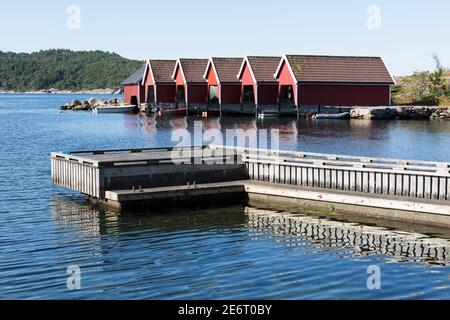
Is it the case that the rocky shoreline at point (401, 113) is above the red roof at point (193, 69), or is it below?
below

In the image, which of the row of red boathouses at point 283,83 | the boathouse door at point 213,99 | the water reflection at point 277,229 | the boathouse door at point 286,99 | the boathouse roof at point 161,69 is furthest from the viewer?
the boathouse roof at point 161,69

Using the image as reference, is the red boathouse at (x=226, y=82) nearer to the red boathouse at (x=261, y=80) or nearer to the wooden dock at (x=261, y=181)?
the red boathouse at (x=261, y=80)

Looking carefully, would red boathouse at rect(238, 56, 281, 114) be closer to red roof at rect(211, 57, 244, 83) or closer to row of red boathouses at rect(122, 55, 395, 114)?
row of red boathouses at rect(122, 55, 395, 114)

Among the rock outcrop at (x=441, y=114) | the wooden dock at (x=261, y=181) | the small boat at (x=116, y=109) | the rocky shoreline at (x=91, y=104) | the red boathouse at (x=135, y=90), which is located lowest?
the wooden dock at (x=261, y=181)

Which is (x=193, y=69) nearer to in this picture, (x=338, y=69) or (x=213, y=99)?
(x=213, y=99)

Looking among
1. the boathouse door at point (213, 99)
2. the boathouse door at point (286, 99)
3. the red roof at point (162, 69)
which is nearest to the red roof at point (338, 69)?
the boathouse door at point (286, 99)

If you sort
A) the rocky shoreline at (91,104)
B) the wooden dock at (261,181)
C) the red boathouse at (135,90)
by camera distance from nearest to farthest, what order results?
the wooden dock at (261,181) < the red boathouse at (135,90) < the rocky shoreline at (91,104)

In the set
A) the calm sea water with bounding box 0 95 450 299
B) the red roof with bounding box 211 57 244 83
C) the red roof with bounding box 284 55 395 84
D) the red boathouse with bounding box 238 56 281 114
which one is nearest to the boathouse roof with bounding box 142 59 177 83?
the red roof with bounding box 211 57 244 83

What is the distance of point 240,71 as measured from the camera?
87.4 meters

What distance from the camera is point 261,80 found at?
279 ft

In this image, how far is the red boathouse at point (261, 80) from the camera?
8525 cm

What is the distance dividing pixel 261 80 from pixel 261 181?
183ft

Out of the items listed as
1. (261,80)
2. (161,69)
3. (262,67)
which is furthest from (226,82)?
(161,69)
